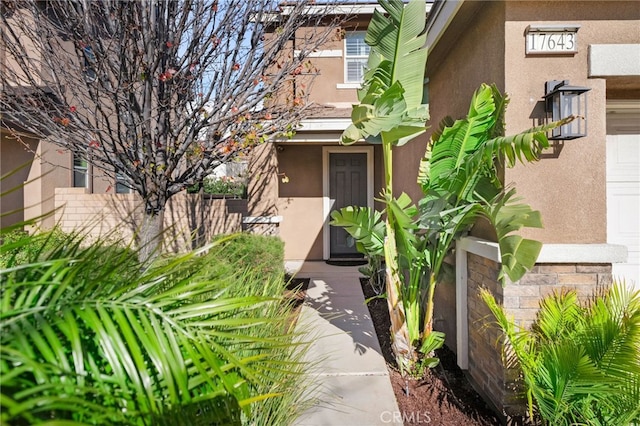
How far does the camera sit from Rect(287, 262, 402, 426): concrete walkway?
3352 millimetres

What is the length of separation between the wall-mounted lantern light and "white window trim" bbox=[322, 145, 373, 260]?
689 centimetres

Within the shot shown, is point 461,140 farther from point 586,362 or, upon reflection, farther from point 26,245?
point 26,245

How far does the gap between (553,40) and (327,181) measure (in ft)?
23.1

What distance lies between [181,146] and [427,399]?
4.20m

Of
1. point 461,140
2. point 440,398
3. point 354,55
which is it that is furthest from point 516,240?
point 354,55

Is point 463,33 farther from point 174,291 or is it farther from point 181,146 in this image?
point 174,291

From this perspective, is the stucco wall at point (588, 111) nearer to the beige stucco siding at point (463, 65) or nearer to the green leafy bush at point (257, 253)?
the beige stucco siding at point (463, 65)

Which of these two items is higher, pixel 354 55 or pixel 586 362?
pixel 354 55

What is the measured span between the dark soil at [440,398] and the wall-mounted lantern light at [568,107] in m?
2.77

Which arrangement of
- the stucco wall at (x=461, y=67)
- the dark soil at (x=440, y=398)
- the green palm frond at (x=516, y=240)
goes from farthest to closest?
the stucco wall at (x=461, y=67) < the dark soil at (x=440, y=398) < the green palm frond at (x=516, y=240)

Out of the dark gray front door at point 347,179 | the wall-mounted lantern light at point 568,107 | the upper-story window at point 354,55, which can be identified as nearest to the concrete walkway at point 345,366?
the wall-mounted lantern light at point 568,107

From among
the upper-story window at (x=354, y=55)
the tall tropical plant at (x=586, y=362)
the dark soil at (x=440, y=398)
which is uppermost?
the upper-story window at (x=354, y=55)

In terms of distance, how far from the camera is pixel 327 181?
10.1m

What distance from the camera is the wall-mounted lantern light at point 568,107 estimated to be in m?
3.24
